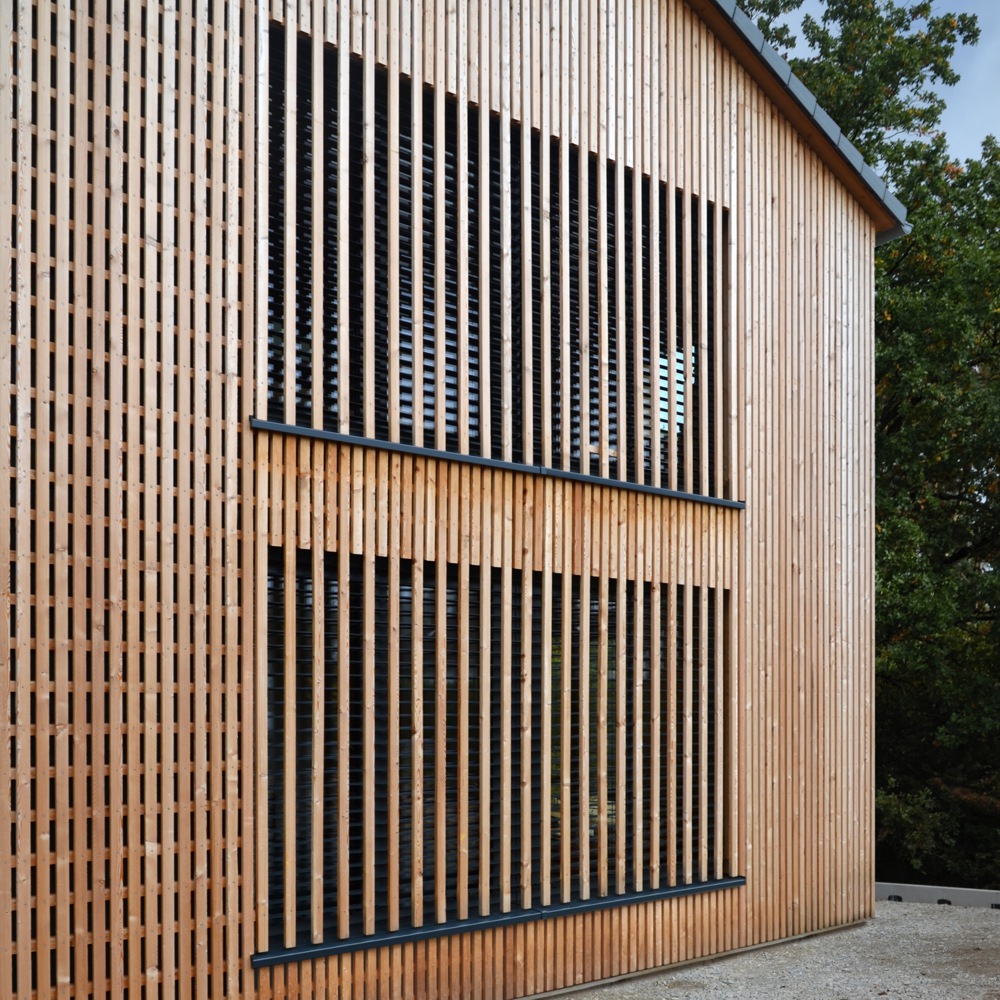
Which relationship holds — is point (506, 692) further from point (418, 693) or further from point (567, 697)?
point (418, 693)

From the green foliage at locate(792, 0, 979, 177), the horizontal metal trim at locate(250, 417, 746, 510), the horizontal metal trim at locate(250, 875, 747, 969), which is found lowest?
the horizontal metal trim at locate(250, 875, 747, 969)

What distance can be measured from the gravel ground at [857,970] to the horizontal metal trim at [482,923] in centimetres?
55

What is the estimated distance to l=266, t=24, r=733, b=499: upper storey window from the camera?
6727mm

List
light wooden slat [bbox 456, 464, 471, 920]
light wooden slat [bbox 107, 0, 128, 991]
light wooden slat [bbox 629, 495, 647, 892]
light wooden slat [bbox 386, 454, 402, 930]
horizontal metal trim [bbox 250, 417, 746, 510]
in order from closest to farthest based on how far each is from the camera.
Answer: light wooden slat [bbox 107, 0, 128, 991] < horizontal metal trim [bbox 250, 417, 746, 510] < light wooden slat [bbox 386, 454, 402, 930] < light wooden slat [bbox 456, 464, 471, 920] < light wooden slat [bbox 629, 495, 647, 892]

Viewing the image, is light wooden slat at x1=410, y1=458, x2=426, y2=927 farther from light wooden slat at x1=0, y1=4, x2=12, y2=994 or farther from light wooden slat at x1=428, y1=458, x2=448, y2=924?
light wooden slat at x1=0, y1=4, x2=12, y2=994

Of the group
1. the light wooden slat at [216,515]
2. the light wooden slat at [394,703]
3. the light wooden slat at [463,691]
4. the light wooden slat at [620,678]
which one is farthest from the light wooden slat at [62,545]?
the light wooden slat at [620,678]

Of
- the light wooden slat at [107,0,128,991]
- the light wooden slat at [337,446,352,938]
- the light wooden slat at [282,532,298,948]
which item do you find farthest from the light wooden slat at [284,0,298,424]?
the light wooden slat at [282,532,298,948]

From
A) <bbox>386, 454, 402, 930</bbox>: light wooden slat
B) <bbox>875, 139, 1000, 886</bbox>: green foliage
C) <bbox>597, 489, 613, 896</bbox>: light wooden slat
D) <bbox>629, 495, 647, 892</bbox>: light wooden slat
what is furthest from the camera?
<bbox>875, 139, 1000, 886</bbox>: green foliage

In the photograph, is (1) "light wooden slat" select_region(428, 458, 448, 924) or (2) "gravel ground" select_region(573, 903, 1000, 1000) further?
(2) "gravel ground" select_region(573, 903, 1000, 1000)

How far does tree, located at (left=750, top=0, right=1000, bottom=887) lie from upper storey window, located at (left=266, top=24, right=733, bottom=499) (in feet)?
21.0

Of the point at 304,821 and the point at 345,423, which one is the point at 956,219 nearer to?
the point at 345,423

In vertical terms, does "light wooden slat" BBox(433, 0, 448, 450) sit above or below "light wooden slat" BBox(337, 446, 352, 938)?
above

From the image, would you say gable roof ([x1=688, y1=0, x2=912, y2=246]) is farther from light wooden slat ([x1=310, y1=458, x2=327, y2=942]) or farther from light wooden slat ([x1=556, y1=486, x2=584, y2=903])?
light wooden slat ([x1=310, y1=458, x2=327, y2=942])

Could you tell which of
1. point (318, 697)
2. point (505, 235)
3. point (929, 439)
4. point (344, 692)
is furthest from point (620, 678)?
point (929, 439)
